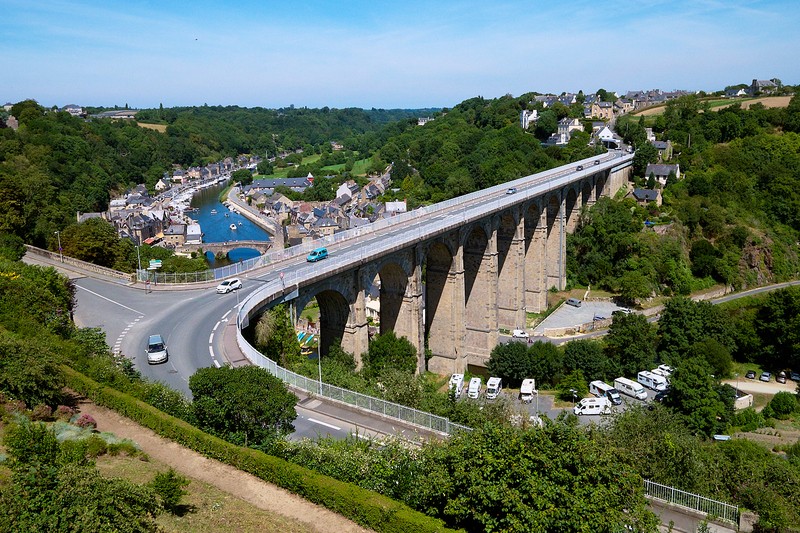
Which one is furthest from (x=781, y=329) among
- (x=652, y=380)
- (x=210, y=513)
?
(x=210, y=513)

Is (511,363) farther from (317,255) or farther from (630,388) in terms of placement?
(317,255)

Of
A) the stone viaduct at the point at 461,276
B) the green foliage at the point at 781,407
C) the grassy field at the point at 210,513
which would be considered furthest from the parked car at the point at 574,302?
the grassy field at the point at 210,513

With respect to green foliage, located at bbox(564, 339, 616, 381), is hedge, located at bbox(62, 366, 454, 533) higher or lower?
higher

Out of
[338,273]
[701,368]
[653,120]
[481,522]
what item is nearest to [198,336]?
[338,273]

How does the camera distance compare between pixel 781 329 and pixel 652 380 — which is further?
pixel 781 329

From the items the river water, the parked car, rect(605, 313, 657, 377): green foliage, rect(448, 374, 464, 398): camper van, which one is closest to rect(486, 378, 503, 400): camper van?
rect(448, 374, 464, 398): camper van

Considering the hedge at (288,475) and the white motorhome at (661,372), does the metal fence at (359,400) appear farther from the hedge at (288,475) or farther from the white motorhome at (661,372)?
the white motorhome at (661,372)

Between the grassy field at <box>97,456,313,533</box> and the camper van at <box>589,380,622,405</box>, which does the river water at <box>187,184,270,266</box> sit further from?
the grassy field at <box>97,456,313,533</box>
